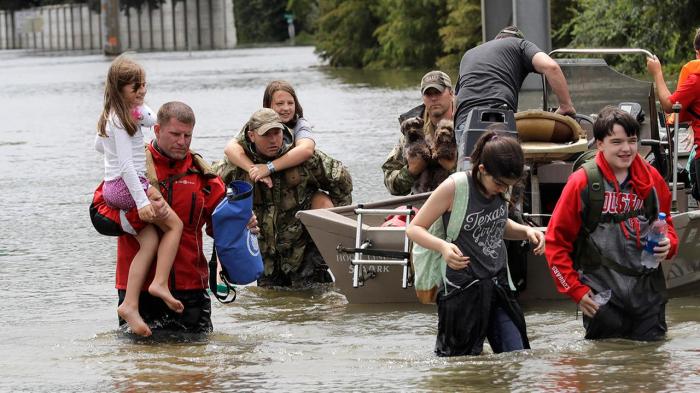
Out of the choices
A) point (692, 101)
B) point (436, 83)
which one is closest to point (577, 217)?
point (436, 83)

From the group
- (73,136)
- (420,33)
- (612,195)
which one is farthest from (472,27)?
(612,195)

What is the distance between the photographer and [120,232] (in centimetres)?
873

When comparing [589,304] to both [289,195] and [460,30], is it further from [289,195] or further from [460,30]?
[460,30]

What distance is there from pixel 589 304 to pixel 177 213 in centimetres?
236

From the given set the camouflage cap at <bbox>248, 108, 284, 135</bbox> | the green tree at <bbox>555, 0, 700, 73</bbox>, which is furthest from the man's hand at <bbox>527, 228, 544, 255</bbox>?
the green tree at <bbox>555, 0, 700, 73</bbox>

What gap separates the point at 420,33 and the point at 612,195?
52.2m

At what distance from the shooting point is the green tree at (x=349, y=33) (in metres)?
66.8

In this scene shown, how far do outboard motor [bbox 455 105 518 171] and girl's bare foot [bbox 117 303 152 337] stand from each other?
221cm

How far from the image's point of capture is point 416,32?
59.4 m

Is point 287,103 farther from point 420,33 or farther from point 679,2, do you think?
point 420,33

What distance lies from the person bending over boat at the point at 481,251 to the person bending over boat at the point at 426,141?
2.94 m

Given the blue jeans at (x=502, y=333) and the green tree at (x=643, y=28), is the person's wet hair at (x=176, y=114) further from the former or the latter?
the green tree at (x=643, y=28)

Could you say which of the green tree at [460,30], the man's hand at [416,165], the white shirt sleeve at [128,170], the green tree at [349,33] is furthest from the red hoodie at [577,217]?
the green tree at [349,33]

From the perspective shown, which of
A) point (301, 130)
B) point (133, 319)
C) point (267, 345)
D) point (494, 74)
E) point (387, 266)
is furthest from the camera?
point (301, 130)
